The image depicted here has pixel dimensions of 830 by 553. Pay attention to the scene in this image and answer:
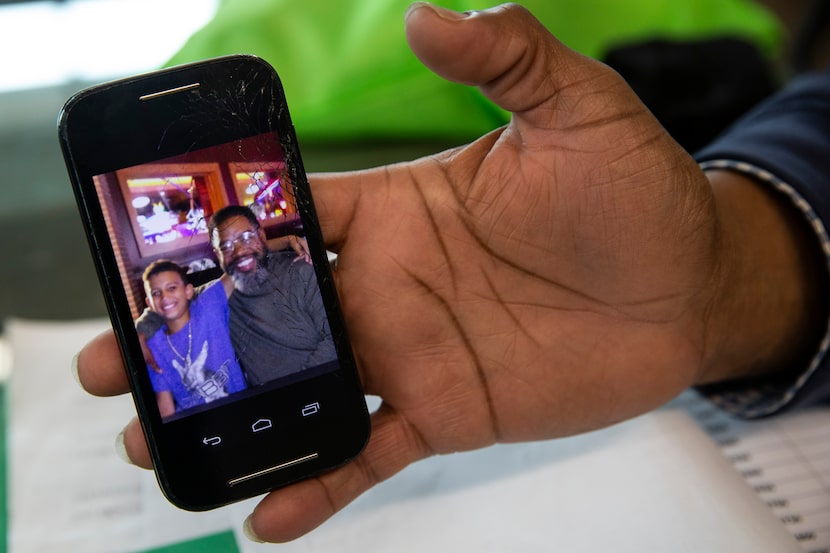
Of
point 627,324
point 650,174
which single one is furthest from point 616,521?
point 650,174

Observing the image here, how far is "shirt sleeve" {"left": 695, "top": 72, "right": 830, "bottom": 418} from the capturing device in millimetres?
647

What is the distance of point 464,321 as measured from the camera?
56 centimetres

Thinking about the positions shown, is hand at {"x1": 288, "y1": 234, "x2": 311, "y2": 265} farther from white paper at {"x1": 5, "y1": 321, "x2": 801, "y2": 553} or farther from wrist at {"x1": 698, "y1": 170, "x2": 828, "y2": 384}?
wrist at {"x1": 698, "y1": 170, "x2": 828, "y2": 384}

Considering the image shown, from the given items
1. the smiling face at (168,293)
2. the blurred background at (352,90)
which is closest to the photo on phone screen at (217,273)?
the smiling face at (168,293)

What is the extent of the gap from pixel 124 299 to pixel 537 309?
0.29 metres

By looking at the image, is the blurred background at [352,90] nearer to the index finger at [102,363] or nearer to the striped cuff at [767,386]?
the striped cuff at [767,386]

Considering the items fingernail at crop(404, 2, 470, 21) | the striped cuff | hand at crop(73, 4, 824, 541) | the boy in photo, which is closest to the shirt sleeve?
the striped cuff

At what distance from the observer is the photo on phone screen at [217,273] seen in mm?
488

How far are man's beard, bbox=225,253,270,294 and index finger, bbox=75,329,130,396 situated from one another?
9 cm

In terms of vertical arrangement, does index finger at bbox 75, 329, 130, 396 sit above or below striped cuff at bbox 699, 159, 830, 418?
above

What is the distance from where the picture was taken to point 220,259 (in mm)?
497

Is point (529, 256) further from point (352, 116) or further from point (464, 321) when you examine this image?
point (352, 116)

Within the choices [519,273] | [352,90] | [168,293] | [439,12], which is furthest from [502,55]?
[352,90]

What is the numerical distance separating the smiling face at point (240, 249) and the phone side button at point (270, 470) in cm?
12
